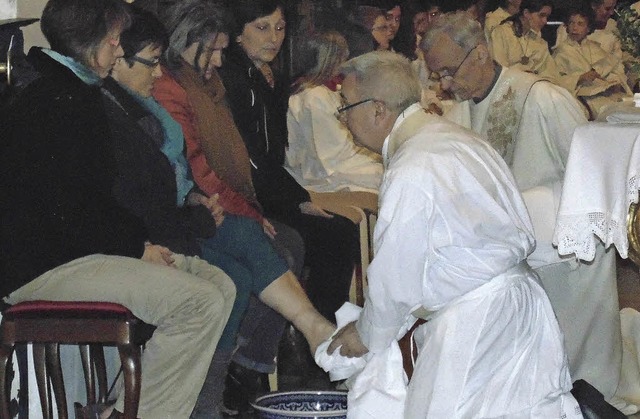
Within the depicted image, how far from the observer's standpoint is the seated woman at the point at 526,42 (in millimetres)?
9562

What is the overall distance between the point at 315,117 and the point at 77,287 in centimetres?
287

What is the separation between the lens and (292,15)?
732cm

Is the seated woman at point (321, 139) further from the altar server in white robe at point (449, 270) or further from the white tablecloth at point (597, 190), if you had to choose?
the altar server in white robe at point (449, 270)

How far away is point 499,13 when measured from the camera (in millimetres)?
9719

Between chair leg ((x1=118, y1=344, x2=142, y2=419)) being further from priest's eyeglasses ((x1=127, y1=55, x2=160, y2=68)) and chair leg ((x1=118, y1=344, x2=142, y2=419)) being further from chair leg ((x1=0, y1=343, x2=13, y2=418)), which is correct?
priest's eyeglasses ((x1=127, y1=55, x2=160, y2=68))

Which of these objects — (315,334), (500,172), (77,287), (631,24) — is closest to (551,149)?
(631,24)

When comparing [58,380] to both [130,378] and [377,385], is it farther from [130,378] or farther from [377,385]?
[377,385]

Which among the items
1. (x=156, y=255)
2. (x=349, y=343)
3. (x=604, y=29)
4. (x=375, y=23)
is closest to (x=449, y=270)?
(x=349, y=343)

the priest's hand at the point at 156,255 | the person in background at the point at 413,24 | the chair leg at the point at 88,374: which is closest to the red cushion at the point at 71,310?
the priest's hand at the point at 156,255

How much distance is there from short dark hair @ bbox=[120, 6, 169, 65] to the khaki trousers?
981 millimetres

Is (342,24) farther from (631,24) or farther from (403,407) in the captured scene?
(403,407)

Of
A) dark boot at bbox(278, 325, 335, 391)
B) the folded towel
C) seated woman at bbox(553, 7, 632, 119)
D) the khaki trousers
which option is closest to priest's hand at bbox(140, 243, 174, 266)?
the khaki trousers

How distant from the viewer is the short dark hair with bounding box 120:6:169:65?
5256mm

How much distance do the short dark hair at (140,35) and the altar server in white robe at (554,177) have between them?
1.19 metres
